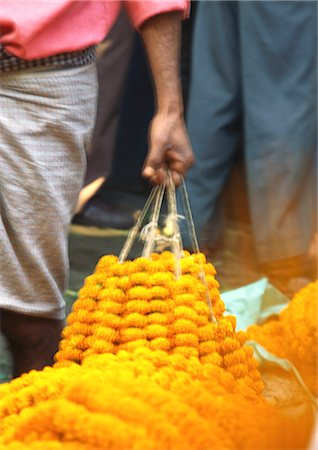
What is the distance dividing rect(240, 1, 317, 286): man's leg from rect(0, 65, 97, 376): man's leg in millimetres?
1497

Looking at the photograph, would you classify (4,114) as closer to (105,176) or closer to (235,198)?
(235,198)

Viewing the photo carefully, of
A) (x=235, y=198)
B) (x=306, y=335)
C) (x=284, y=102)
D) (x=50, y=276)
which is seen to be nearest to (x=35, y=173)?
(x=50, y=276)

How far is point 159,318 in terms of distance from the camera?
5.80 feet

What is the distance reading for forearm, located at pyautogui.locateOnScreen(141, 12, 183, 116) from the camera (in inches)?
81.3

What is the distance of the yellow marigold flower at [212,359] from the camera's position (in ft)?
5.76

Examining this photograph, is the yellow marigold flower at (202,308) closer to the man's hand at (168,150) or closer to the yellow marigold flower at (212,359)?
the yellow marigold flower at (212,359)

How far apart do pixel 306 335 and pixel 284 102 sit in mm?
1527

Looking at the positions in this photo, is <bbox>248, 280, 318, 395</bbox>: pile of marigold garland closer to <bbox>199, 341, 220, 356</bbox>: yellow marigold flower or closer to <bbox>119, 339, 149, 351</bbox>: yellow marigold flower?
<bbox>199, 341, 220, 356</bbox>: yellow marigold flower

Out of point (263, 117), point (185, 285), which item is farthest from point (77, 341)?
point (263, 117)

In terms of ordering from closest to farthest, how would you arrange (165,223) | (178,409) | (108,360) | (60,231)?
(178,409)
(108,360)
(165,223)
(60,231)

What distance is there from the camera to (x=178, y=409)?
147 centimetres

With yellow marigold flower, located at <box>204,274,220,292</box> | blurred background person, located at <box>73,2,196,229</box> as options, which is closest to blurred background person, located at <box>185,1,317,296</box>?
blurred background person, located at <box>73,2,196,229</box>

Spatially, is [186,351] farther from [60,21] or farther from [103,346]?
[60,21]

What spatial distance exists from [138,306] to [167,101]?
0.53 m
